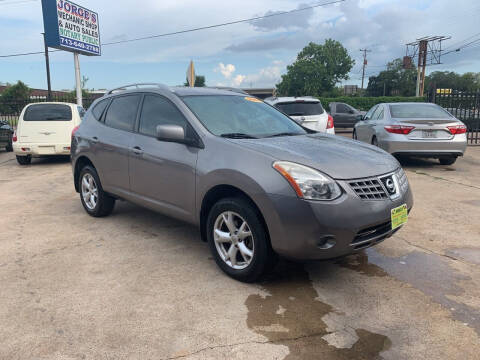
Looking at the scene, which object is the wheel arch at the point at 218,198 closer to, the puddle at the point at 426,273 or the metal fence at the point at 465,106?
the puddle at the point at 426,273

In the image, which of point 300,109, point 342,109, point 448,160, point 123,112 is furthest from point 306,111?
point 342,109

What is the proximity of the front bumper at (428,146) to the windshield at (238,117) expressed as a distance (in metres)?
4.54

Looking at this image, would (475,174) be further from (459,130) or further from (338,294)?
(338,294)

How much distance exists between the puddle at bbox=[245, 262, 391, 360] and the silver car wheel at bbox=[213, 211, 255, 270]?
12.1 inches

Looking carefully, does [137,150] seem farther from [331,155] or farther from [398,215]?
[398,215]

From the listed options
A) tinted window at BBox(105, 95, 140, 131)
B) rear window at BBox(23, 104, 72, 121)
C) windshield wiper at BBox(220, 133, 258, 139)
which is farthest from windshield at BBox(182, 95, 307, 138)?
rear window at BBox(23, 104, 72, 121)

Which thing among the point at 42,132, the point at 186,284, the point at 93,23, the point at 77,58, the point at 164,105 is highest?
the point at 93,23

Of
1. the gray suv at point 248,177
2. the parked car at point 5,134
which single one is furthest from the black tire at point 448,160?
the parked car at point 5,134

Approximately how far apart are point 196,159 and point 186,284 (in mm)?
1097

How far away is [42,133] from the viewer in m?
10.3

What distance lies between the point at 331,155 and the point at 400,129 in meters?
5.73

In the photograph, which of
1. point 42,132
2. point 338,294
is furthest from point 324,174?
point 42,132

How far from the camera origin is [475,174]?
8.38 meters

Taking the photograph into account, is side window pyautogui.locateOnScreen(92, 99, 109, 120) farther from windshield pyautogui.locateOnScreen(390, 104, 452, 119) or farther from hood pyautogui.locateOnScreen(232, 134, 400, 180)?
windshield pyautogui.locateOnScreen(390, 104, 452, 119)
